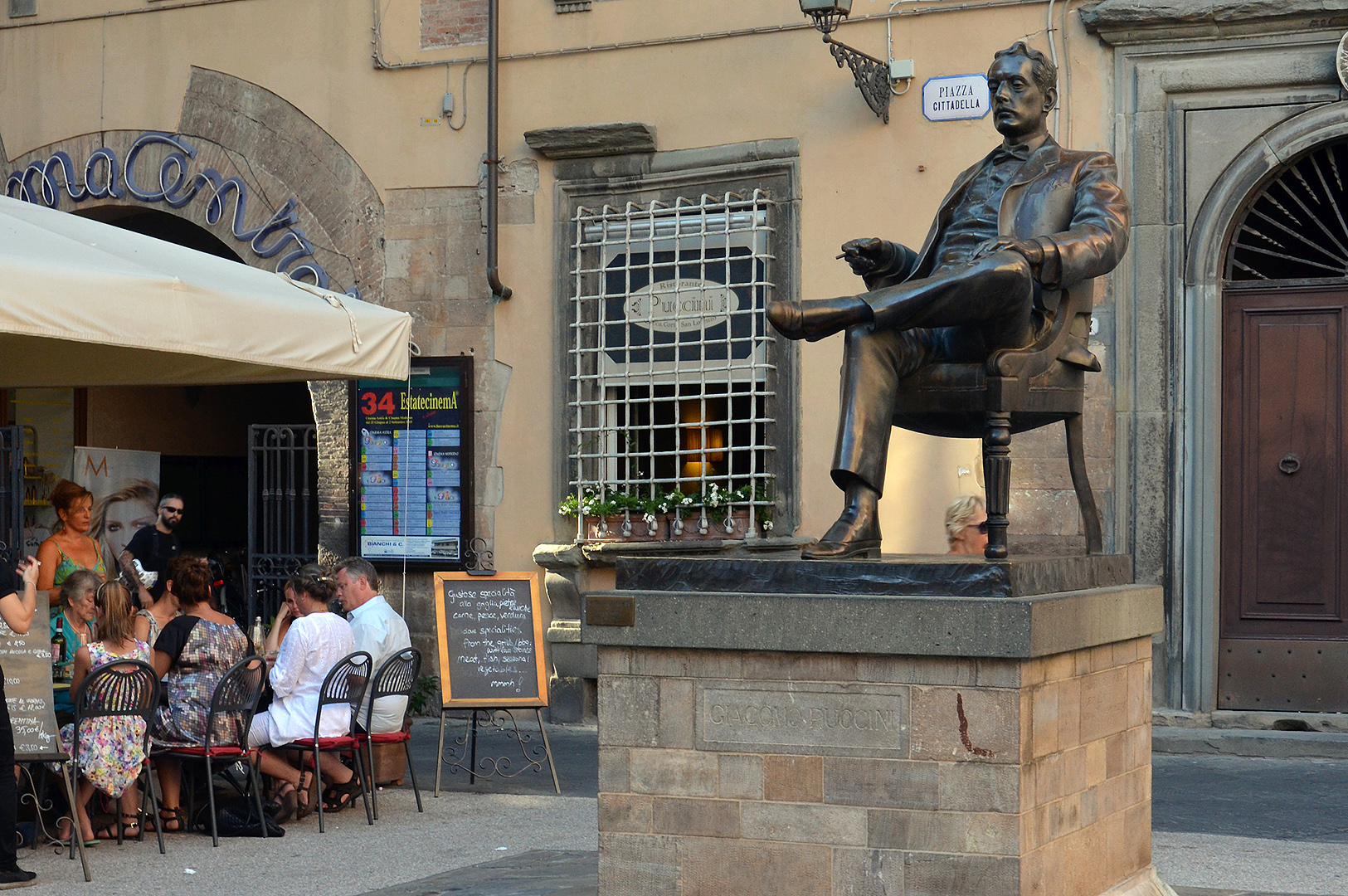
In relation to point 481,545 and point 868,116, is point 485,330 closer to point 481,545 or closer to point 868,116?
point 481,545

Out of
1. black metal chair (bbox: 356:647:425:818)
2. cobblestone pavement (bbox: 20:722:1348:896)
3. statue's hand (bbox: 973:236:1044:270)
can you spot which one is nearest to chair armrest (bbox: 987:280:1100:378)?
statue's hand (bbox: 973:236:1044:270)

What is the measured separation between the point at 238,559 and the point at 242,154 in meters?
3.64

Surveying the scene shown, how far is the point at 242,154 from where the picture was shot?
41.6 feet

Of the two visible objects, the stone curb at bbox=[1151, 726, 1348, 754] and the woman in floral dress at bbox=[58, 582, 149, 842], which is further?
the stone curb at bbox=[1151, 726, 1348, 754]

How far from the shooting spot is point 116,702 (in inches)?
278

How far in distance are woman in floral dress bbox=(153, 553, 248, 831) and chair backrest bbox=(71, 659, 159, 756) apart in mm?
345

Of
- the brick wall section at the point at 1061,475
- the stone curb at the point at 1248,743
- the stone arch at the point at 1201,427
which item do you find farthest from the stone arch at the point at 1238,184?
the stone curb at the point at 1248,743

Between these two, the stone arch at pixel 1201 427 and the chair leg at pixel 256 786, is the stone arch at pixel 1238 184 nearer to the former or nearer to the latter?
the stone arch at pixel 1201 427

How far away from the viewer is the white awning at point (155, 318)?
6.43m

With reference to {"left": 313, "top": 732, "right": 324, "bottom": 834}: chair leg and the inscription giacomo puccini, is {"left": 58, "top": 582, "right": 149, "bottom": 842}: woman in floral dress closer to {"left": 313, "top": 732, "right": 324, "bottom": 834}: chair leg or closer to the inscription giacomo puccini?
{"left": 313, "top": 732, "right": 324, "bottom": 834}: chair leg

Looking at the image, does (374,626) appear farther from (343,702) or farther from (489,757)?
(489,757)

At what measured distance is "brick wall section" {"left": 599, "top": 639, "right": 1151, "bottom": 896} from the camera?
4.52 meters

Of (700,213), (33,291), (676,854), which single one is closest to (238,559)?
(700,213)

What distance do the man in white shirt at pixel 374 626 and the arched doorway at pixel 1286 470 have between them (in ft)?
16.3
